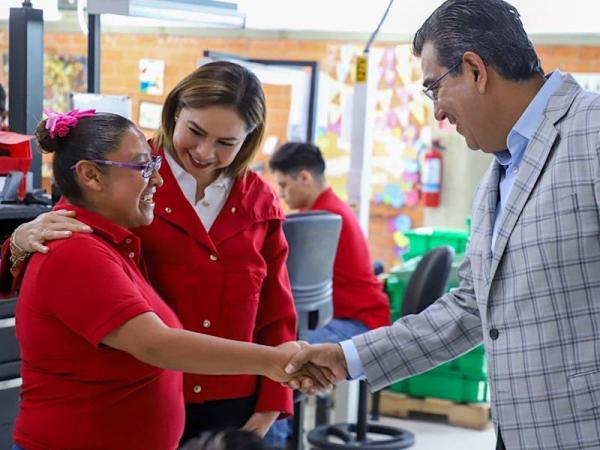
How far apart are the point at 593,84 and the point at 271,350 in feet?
16.8

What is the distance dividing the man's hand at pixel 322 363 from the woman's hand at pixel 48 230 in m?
0.61

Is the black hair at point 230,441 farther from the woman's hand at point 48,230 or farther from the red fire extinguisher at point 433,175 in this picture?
the red fire extinguisher at point 433,175

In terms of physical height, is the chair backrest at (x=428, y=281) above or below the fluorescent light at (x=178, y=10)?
below

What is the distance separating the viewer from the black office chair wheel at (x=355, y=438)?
449 cm

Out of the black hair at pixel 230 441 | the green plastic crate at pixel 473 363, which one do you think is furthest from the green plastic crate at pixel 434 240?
the black hair at pixel 230 441

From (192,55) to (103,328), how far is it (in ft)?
21.5

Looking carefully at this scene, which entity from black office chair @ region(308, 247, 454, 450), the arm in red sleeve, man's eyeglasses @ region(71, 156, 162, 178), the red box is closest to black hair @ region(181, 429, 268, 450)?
man's eyeglasses @ region(71, 156, 162, 178)

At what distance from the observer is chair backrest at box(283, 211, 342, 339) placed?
3537 mm

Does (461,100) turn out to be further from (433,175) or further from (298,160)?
(433,175)

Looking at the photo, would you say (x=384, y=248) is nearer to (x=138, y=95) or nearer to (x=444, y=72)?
(x=138, y=95)

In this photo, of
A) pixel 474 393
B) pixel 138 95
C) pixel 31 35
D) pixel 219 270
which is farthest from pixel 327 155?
pixel 219 270

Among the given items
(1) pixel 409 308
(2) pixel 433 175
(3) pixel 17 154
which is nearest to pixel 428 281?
(1) pixel 409 308

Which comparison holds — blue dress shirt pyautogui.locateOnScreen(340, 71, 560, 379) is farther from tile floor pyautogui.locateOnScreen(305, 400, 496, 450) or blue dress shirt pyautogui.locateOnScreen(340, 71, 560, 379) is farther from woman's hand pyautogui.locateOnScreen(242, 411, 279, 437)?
tile floor pyautogui.locateOnScreen(305, 400, 496, 450)

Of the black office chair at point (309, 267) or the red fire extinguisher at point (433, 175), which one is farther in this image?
the red fire extinguisher at point (433, 175)
